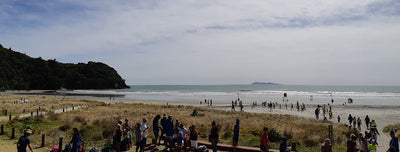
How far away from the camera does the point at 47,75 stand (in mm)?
152000

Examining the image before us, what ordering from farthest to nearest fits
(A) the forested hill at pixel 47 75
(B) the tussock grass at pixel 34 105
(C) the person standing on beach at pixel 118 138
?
(A) the forested hill at pixel 47 75 → (B) the tussock grass at pixel 34 105 → (C) the person standing on beach at pixel 118 138

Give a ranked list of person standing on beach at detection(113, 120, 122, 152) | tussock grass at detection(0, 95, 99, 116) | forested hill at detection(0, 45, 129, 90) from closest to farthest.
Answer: person standing on beach at detection(113, 120, 122, 152) < tussock grass at detection(0, 95, 99, 116) < forested hill at detection(0, 45, 129, 90)

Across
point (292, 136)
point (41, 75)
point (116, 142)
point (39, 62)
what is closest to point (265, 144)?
point (116, 142)

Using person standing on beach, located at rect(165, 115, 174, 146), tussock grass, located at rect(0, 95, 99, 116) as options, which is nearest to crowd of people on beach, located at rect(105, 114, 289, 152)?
person standing on beach, located at rect(165, 115, 174, 146)

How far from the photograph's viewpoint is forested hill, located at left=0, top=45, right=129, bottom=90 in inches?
5182

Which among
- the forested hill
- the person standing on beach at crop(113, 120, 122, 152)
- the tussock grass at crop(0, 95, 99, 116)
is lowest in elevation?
the tussock grass at crop(0, 95, 99, 116)

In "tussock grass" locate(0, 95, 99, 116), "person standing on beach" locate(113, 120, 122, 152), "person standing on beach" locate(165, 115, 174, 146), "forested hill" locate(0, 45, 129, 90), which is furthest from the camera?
"forested hill" locate(0, 45, 129, 90)

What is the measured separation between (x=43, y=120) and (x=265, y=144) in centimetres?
2052

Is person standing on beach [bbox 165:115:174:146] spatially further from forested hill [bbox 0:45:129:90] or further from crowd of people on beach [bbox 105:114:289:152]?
forested hill [bbox 0:45:129:90]

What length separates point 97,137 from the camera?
16203mm

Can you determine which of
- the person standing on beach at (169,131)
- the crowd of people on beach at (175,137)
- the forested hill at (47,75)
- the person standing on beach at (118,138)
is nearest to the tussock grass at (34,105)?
the person standing on beach at (118,138)

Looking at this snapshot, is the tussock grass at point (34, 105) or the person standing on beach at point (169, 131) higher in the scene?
the person standing on beach at point (169, 131)

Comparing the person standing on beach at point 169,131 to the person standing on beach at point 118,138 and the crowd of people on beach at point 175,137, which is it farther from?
the person standing on beach at point 118,138

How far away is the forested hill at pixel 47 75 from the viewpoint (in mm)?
131625
